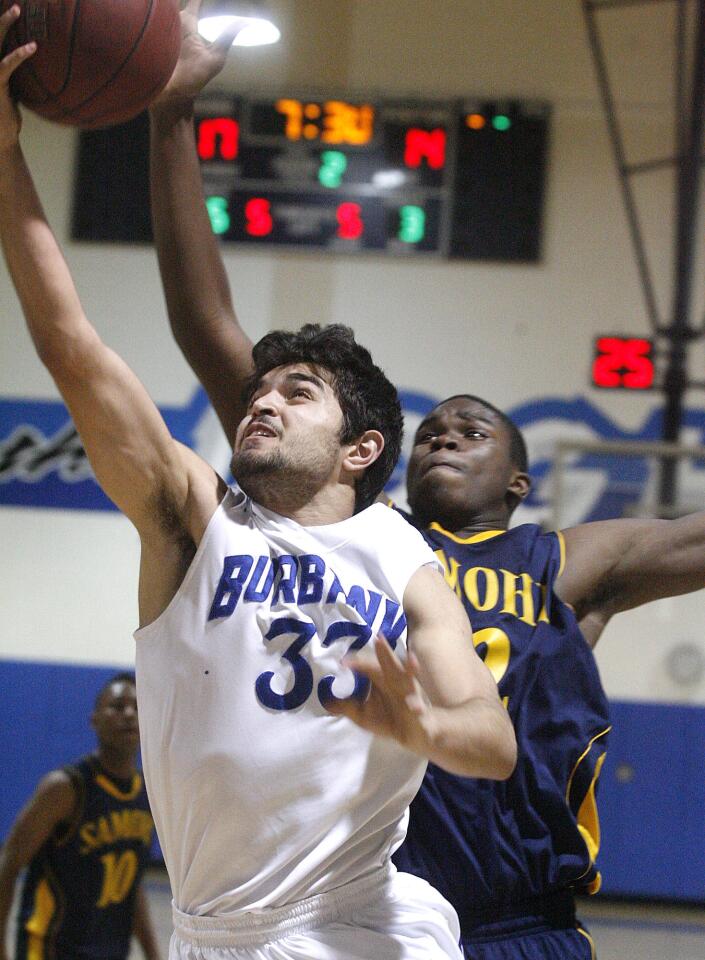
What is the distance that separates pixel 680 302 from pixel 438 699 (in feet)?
22.7

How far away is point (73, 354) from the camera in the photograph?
199 cm

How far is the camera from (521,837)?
8.54 feet

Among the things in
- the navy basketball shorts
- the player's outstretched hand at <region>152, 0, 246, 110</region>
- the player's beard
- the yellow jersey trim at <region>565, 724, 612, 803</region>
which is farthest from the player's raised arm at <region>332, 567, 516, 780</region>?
the player's outstretched hand at <region>152, 0, 246, 110</region>

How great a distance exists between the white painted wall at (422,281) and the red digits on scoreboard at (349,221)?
36 cm

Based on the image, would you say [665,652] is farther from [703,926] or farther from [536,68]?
[536,68]

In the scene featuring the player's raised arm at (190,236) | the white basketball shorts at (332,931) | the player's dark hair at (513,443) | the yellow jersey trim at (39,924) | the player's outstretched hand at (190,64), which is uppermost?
the player's outstretched hand at (190,64)

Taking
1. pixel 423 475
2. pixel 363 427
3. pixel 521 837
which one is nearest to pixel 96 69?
pixel 363 427

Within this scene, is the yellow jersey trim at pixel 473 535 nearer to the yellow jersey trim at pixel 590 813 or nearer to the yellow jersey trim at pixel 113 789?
the yellow jersey trim at pixel 590 813

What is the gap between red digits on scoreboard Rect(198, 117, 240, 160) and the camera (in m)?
8.35

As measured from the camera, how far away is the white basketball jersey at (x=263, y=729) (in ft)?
6.69

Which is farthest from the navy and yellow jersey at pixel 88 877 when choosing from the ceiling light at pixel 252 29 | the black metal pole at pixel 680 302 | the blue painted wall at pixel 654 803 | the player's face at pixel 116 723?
the black metal pole at pixel 680 302

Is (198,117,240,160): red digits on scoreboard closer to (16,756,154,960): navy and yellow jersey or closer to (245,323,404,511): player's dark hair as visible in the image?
(16,756,154,960): navy and yellow jersey

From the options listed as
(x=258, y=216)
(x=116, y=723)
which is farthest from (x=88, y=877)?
(x=258, y=216)

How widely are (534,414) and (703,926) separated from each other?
3504 millimetres
